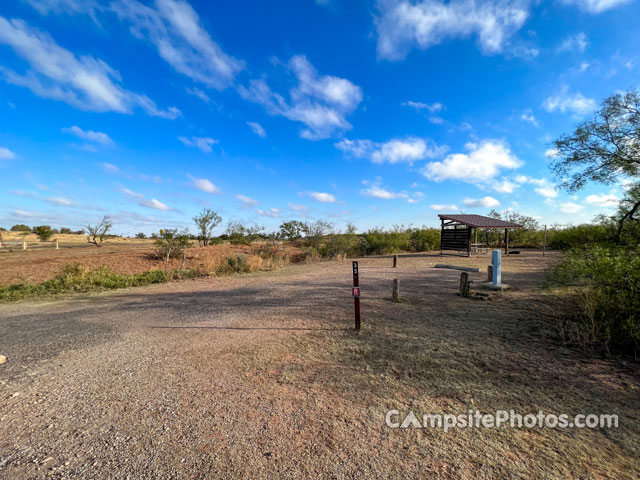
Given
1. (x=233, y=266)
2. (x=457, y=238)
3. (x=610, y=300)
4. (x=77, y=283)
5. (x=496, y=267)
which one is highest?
(x=457, y=238)

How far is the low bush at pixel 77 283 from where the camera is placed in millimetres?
8586

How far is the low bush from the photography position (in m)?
8.59

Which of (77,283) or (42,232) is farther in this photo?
(42,232)

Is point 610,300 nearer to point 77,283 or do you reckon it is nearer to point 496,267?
point 496,267

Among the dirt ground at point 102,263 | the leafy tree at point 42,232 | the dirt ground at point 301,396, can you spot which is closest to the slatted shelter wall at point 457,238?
the dirt ground at point 102,263

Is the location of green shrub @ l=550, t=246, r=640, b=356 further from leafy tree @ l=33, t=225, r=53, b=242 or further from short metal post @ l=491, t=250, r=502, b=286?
leafy tree @ l=33, t=225, r=53, b=242

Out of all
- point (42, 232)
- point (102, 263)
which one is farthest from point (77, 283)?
point (42, 232)

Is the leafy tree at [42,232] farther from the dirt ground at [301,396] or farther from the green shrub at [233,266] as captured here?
the dirt ground at [301,396]

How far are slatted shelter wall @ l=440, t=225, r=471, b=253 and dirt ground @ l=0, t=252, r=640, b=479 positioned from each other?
14.6 m

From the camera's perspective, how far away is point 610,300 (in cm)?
405

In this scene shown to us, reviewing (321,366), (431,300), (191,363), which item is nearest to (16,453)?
(191,363)

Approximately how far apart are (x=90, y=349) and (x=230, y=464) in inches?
141

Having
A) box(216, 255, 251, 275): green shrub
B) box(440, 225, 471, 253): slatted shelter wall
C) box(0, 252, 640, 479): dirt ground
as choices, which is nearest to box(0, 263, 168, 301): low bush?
box(216, 255, 251, 275): green shrub

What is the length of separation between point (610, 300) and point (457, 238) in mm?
16882
